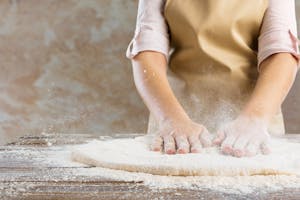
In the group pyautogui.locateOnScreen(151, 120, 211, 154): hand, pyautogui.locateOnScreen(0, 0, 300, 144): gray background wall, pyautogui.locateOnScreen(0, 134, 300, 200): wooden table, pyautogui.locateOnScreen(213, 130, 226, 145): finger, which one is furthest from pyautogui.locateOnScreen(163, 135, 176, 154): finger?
pyautogui.locateOnScreen(0, 0, 300, 144): gray background wall

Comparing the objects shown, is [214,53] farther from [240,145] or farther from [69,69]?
[69,69]

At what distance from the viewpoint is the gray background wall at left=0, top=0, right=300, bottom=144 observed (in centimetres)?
303

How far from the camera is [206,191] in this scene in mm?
834

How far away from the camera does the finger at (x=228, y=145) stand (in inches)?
43.8

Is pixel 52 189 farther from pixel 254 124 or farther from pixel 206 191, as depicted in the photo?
pixel 254 124

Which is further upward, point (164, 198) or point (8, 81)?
point (8, 81)

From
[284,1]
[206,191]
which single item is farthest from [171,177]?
[284,1]

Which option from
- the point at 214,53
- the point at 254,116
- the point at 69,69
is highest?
the point at 69,69

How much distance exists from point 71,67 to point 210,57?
1.52m

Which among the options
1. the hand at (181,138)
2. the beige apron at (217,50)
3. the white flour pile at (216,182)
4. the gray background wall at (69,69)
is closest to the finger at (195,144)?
the hand at (181,138)

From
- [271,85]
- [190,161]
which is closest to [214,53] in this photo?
[271,85]

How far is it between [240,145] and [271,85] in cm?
38

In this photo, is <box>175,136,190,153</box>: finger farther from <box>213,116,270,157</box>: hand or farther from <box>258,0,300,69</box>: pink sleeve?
<box>258,0,300,69</box>: pink sleeve

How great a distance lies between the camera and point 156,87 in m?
1.50
